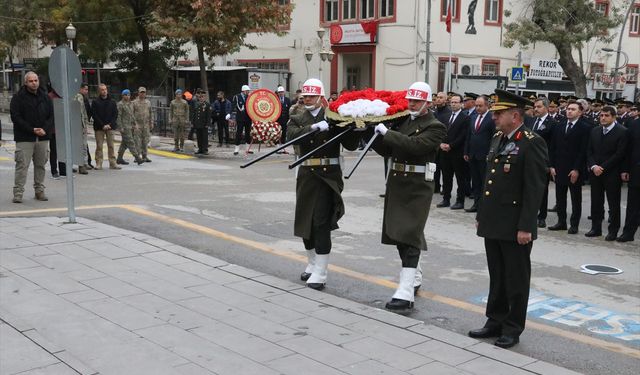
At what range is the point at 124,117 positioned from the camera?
1661 centimetres

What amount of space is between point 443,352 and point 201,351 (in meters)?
1.72

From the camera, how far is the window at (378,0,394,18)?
33438 mm

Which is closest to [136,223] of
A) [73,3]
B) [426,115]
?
[426,115]

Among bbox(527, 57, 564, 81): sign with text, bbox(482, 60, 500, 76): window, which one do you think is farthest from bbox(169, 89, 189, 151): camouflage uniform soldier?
bbox(482, 60, 500, 76): window

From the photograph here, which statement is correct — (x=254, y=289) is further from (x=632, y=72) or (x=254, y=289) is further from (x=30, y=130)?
(x=632, y=72)

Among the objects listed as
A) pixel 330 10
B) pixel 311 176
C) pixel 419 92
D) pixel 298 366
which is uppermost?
pixel 330 10

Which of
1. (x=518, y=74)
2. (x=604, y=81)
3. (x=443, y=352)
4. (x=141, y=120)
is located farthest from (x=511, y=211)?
(x=604, y=81)

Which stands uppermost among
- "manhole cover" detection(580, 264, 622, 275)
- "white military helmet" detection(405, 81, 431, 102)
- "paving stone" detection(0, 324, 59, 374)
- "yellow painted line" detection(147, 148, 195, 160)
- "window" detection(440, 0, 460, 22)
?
"window" detection(440, 0, 460, 22)

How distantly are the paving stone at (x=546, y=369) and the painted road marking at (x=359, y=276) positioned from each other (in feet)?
2.74

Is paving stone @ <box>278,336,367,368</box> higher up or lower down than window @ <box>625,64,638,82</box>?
lower down

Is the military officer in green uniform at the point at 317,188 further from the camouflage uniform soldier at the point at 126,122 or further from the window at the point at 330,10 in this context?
the window at the point at 330,10

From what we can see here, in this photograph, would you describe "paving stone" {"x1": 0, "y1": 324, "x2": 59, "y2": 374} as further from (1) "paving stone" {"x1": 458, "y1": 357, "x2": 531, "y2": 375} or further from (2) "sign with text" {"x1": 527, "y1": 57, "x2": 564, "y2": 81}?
(2) "sign with text" {"x1": 527, "y1": 57, "x2": 564, "y2": 81}

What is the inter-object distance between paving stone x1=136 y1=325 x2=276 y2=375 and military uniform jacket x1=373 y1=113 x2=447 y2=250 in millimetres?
1917

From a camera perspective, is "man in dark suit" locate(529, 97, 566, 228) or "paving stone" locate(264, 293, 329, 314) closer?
"paving stone" locate(264, 293, 329, 314)
